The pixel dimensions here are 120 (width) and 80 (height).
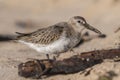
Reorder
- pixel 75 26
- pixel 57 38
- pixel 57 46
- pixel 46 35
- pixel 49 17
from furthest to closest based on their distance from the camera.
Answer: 1. pixel 49 17
2. pixel 75 26
3. pixel 46 35
4. pixel 57 38
5. pixel 57 46

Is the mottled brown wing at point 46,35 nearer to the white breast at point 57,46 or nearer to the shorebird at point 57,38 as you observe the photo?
the shorebird at point 57,38

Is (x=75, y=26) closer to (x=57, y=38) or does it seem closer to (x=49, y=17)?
(x=57, y=38)

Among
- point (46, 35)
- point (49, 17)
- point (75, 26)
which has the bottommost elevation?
point (46, 35)

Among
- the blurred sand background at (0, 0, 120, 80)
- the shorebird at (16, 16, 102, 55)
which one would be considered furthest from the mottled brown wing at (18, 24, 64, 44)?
the blurred sand background at (0, 0, 120, 80)

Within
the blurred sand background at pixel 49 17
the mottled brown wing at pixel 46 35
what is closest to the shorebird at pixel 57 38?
the mottled brown wing at pixel 46 35

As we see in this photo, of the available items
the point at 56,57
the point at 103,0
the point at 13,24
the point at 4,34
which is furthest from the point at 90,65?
the point at 103,0

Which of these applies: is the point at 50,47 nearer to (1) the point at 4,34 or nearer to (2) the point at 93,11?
(1) the point at 4,34

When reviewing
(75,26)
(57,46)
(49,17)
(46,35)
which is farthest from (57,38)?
(49,17)

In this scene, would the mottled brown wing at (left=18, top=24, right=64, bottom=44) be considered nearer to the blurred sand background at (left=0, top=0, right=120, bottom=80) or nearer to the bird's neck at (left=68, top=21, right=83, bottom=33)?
the bird's neck at (left=68, top=21, right=83, bottom=33)
